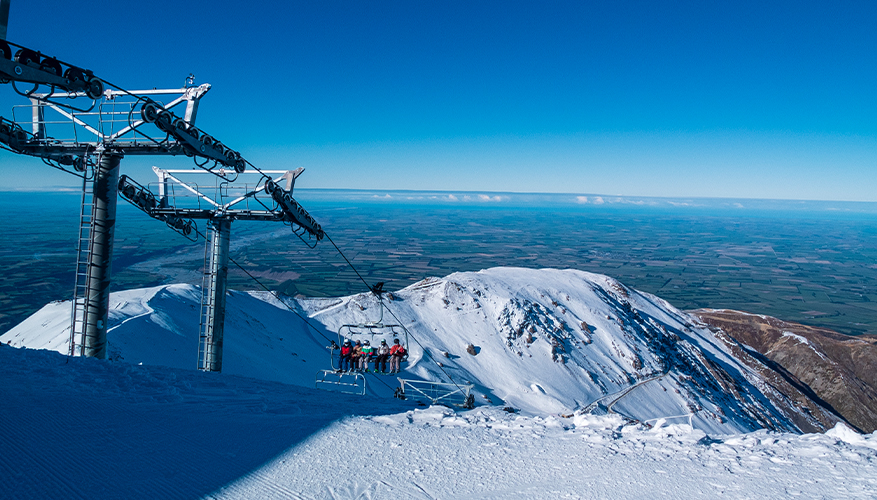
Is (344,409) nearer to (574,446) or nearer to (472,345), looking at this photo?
(574,446)

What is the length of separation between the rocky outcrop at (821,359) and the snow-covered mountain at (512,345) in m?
5.95

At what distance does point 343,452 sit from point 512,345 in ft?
113

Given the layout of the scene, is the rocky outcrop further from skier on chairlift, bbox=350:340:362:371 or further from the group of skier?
skier on chairlift, bbox=350:340:362:371

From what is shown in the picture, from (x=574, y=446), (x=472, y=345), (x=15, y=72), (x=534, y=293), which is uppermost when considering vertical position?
(x=15, y=72)

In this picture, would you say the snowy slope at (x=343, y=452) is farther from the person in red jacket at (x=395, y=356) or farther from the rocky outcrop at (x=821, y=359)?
the rocky outcrop at (x=821, y=359)

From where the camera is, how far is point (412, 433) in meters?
9.37

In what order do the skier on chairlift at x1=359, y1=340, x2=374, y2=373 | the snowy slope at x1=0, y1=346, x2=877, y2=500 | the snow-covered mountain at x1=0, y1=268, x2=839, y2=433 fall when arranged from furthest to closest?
the snow-covered mountain at x1=0, y1=268, x2=839, y2=433, the skier on chairlift at x1=359, y1=340, x2=374, y2=373, the snowy slope at x1=0, y1=346, x2=877, y2=500

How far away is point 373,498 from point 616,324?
46416 mm

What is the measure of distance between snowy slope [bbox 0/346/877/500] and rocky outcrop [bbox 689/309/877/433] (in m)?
57.7

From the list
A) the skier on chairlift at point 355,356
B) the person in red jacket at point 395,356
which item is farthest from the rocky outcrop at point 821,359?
the skier on chairlift at point 355,356

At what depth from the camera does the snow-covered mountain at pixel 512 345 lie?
26.2 metres

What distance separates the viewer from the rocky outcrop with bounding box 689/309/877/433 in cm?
5147

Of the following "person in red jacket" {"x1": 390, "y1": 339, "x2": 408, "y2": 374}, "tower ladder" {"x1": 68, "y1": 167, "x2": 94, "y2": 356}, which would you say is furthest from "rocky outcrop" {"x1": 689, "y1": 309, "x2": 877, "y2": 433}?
"tower ladder" {"x1": 68, "y1": 167, "x2": 94, "y2": 356}

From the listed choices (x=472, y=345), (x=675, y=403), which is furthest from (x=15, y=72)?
(x=675, y=403)
